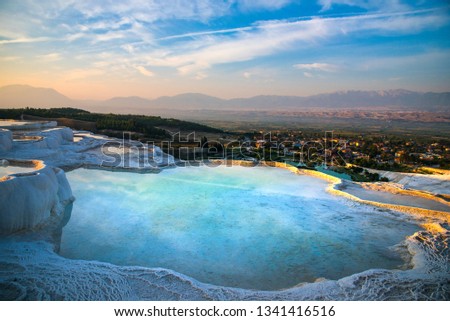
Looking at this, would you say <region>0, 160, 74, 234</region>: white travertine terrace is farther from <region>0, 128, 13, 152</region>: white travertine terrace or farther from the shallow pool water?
<region>0, 128, 13, 152</region>: white travertine terrace

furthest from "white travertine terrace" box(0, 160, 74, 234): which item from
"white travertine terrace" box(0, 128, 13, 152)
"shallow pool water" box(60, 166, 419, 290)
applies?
"white travertine terrace" box(0, 128, 13, 152)

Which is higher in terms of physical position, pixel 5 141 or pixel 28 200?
pixel 5 141

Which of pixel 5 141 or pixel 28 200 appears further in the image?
pixel 5 141

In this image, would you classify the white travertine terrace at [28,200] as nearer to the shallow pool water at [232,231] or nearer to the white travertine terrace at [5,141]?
the shallow pool water at [232,231]

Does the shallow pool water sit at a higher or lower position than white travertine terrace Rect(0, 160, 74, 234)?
lower

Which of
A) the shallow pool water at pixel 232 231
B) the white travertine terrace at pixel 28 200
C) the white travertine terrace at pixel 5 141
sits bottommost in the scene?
the shallow pool water at pixel 232 231

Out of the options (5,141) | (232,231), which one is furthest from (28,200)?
(5,141)

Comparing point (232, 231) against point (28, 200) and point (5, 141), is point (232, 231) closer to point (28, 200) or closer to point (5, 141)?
point (28, 200)

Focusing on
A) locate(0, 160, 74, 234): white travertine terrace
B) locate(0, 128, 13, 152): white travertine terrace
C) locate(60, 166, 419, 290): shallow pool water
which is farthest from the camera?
locate(0, 128, 13, 152): white travertine terrace

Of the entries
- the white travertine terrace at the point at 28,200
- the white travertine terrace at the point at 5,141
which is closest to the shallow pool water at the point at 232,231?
the white travertine terrace at the point at 28,200
